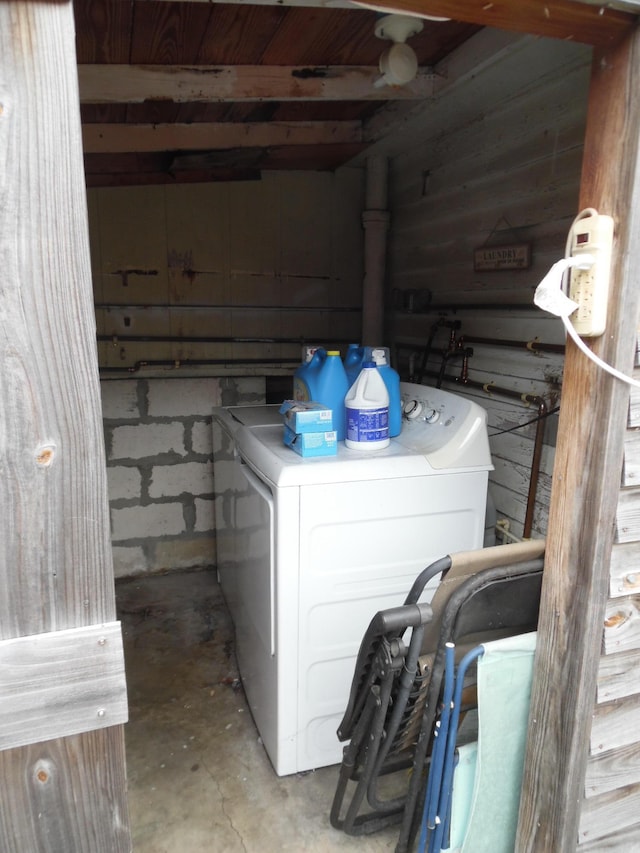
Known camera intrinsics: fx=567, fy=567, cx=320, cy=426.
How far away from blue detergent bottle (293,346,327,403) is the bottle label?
0.70 ft

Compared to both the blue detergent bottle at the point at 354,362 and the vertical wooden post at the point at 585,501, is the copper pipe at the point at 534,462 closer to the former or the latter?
the blue detergent bottle at the point at 354,362

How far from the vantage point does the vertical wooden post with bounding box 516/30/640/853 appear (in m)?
1.04

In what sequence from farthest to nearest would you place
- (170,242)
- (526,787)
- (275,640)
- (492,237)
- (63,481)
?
(170,242), (492,237), (275,640), (526,787), (63,481)

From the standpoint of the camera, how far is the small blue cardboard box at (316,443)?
73.0 inches

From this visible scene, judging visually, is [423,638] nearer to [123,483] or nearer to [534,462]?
[534,462]

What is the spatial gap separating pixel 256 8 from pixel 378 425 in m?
1.27

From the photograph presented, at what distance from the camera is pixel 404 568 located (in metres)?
1.97

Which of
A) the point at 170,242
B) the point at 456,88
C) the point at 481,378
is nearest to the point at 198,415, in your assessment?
the point at 170,242

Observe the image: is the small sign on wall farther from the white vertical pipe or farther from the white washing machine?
the white vertical pipe

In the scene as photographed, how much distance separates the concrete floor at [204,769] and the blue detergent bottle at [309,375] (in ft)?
4.38

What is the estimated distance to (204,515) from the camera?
140 inches

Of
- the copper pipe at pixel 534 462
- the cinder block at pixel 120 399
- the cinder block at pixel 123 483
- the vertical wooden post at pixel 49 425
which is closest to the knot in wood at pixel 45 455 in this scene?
the vertical wooden post at pixel 49 425

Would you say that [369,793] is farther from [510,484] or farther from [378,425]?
[510,484]

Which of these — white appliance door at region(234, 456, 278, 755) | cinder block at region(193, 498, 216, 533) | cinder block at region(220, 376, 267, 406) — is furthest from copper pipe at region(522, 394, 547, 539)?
cinder block at region(193, 498, 216, 533)
